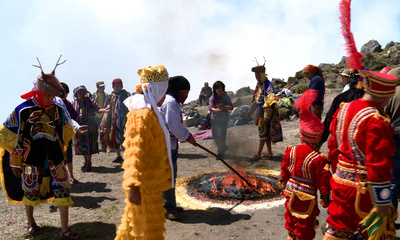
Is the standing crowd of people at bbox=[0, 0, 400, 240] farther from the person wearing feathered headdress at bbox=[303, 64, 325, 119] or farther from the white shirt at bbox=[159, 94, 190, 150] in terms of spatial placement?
the person wearing feathered headdress at bbox=[303, 64, 325, 119]

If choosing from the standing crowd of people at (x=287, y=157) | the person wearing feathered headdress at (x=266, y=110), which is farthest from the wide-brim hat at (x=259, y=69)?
the standing crowd of people at (x=287, y=157)

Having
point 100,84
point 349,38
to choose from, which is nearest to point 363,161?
point 349,38

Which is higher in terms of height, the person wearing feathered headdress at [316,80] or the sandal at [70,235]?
the person wearing feathered headdress at [316,80]

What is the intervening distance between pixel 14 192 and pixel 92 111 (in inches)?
135

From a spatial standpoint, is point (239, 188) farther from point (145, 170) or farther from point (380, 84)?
point (380, 84)

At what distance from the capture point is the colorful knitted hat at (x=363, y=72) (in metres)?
2.79

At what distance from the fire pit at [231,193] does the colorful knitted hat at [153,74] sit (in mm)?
2810

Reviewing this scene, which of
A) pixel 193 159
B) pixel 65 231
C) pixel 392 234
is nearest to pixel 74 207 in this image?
pixel 65 231

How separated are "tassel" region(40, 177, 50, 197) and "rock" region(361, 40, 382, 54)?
120ft

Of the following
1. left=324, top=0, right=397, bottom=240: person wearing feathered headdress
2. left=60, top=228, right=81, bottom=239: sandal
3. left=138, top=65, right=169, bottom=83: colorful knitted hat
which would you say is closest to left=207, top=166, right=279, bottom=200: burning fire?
left=60, top=228, right=81, bottom=239: sandal

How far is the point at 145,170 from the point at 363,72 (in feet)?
6.98

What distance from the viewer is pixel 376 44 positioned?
3481 cm

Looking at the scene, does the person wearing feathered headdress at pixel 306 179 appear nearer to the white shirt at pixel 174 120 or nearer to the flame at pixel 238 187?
the white shirt at pixel 174 120

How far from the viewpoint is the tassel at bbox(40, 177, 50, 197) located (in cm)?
425
